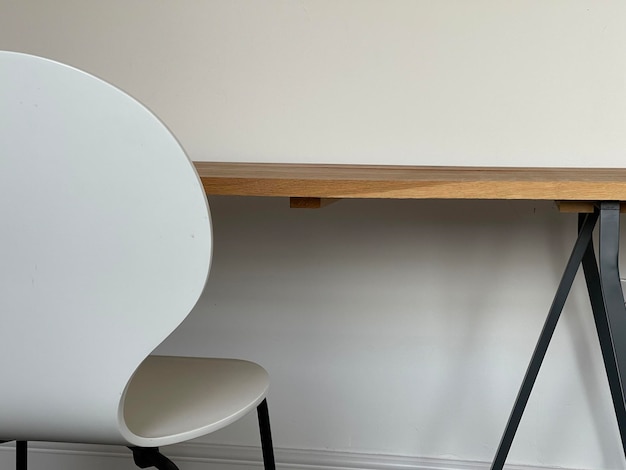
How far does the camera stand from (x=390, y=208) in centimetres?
172

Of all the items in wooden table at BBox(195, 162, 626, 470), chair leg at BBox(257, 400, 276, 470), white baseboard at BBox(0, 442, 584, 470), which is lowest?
white baseboard at BBox(0, 442, 584, 470)

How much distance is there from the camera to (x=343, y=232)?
173cm

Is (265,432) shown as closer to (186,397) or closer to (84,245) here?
(186,397)

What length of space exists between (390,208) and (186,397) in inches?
31.7

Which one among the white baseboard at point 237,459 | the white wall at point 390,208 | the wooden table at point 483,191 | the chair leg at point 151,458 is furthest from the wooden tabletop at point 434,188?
the white baseboard at point 237,459

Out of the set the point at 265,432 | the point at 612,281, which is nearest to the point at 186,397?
the point at 265,432

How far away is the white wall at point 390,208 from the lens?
1.61 metres

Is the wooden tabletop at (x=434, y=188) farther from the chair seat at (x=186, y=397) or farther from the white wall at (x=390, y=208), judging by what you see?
the white wall at (x=390, y=208)

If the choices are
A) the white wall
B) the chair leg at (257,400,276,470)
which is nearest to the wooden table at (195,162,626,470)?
the chair leg at (257,400,276,470)

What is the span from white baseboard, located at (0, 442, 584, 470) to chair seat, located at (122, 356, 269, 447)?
2.20 ft

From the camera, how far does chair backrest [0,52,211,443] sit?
0.75 metres

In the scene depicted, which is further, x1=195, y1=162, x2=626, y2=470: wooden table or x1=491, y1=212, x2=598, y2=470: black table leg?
x1=491, y1=212, x2=598, y2=470: black table leg

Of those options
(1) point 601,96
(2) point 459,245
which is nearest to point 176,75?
(2) point 459,245

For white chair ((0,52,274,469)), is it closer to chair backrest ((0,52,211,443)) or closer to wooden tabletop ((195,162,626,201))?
chair backrest ((0,52,211,443))
